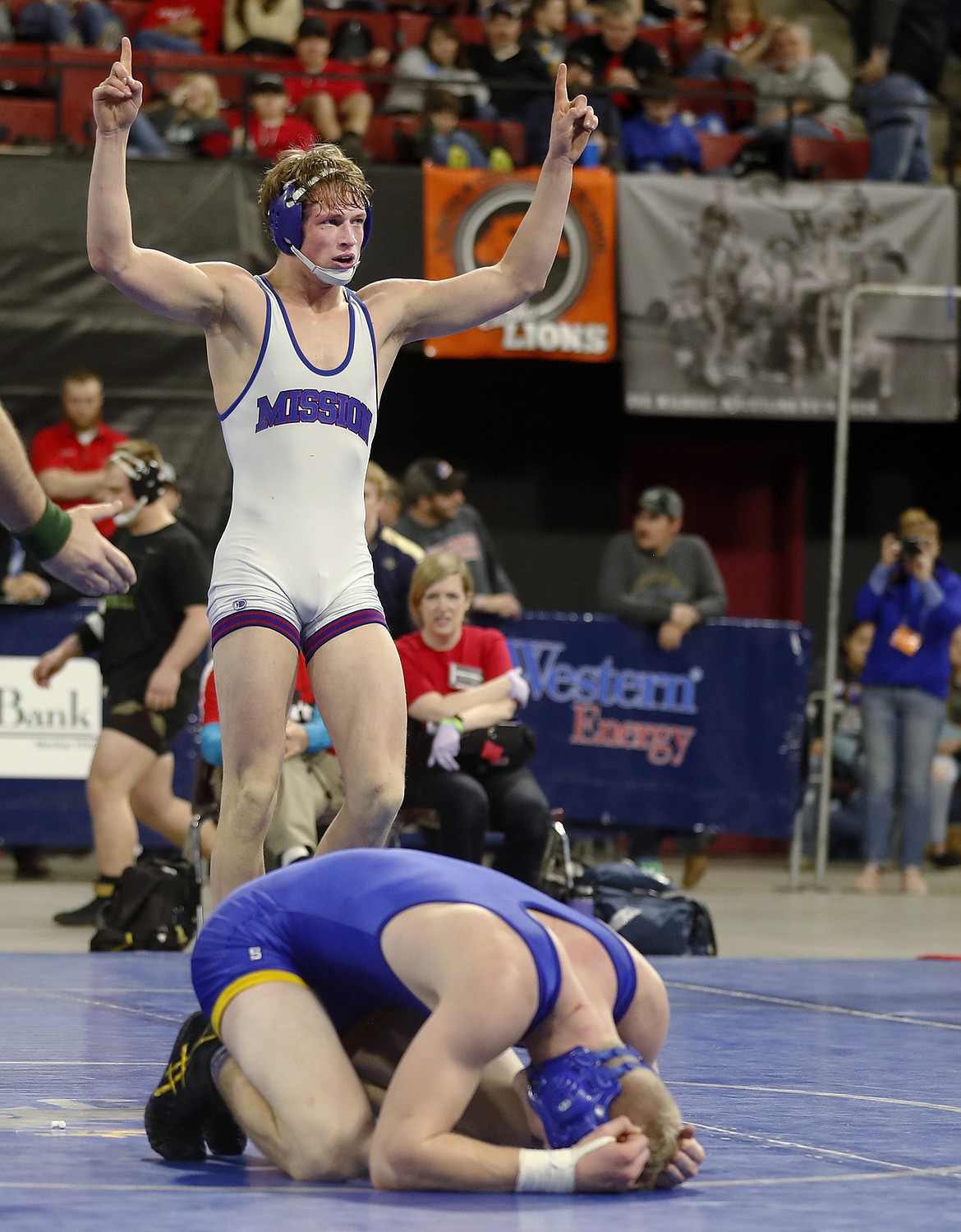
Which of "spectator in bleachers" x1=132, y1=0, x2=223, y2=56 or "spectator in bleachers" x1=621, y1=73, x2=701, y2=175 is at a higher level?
"spectator in bleachers" x1=132, y1=0, x2=223, y2=56

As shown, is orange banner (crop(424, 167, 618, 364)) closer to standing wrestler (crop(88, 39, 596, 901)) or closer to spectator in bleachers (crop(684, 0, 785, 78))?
spectator in bleachers (crop(684, 0, 785, 78))

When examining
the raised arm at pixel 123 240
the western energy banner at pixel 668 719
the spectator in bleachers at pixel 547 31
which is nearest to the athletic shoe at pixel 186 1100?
the raised arm at pixel 123 240

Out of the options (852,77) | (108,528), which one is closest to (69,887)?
(108,528)

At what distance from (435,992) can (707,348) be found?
29.7ft

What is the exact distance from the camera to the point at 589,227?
11.5m

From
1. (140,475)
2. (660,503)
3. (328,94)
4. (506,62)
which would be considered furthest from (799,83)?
(140,475)

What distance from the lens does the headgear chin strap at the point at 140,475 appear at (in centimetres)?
769

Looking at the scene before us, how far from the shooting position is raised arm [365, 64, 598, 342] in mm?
4773

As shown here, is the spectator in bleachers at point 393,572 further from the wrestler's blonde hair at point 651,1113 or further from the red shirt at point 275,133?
the wrestler's blonde hair at point 651,1113

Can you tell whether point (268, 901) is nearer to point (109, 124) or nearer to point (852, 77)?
point (109, 124)

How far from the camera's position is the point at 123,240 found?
14.3 ft

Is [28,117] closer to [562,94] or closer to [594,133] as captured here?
[594,133]

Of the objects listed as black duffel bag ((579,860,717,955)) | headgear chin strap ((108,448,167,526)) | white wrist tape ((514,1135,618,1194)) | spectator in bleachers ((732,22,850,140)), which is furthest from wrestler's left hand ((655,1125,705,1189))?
spectator in bleachers ((732,22,850,140))

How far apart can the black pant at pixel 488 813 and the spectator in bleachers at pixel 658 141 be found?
221 inches
